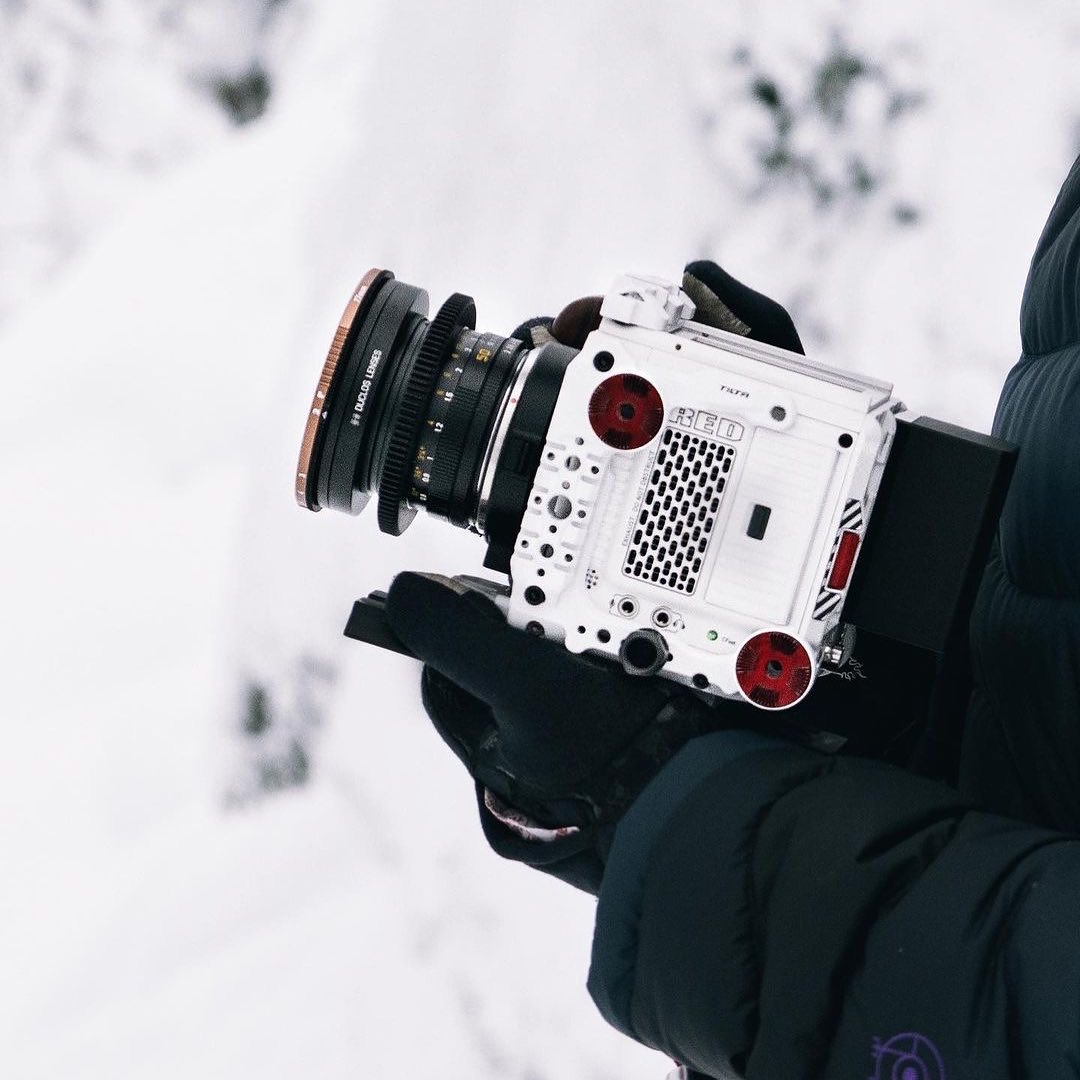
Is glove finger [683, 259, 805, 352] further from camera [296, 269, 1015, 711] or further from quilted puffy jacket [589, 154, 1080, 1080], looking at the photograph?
quilted puffy jacket [589, 154, 1080, 1080]

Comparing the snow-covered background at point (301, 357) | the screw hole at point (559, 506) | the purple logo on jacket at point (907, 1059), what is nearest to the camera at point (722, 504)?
the screw hole at point (559, 506)

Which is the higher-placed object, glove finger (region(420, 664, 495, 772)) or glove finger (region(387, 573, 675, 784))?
glove finger (region(387, 573, 675, 784))

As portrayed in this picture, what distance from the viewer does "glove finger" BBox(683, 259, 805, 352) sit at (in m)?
0.65

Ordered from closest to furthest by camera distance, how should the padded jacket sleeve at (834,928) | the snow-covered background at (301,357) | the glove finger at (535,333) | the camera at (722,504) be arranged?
the padded jacket sleeve at (834,928)
the camera at (722,504)
the glove finger at (535,333)
the snow-covered background at (301,357)

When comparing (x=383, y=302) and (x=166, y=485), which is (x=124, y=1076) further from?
(x=383, y=302)

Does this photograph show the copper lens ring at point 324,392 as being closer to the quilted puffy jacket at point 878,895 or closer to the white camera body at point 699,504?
the white camera body at point 699,504

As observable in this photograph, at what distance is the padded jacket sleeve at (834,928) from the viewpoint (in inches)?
15.7

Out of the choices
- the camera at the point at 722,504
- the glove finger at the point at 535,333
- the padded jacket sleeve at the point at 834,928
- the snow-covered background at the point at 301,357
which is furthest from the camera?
the snow-covered background at the point at 301,357

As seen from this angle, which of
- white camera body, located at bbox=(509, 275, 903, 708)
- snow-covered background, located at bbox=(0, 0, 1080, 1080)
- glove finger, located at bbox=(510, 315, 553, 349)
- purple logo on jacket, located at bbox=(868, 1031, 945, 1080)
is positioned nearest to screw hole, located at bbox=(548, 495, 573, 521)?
white camera body, located at bbox=(509, 275, 903, 708)

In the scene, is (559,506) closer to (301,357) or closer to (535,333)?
(535,333)

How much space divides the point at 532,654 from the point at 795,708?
144 millimetres

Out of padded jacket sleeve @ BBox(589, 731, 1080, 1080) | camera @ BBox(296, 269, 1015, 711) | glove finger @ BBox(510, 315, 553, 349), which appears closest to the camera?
padded jacket sleeve @ BBox(589, 731, 1080, 1080)

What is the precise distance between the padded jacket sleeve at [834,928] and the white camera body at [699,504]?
0.08 metres

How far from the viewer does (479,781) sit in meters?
0.63
